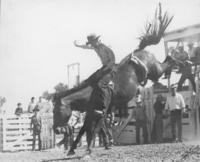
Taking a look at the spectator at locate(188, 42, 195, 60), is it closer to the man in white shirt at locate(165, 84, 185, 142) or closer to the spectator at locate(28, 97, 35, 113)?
the man in white shirt at locate(165, 84, 185, 142)

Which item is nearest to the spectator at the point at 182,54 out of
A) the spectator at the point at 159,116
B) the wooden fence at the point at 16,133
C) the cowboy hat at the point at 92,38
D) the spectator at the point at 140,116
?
the spectator at the point at 159,116

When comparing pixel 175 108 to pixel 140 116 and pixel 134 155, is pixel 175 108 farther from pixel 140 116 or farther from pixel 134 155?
pixel 134 155

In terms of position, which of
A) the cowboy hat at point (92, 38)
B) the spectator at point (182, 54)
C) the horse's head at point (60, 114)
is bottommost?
the horse's head at point (60, 114)

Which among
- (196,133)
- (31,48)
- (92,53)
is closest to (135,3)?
(92,53)

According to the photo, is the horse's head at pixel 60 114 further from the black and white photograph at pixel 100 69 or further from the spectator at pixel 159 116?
the spectator at pixel 159 116

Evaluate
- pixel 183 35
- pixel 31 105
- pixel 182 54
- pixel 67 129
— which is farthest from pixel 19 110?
pixel 183 35

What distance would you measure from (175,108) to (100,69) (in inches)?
99.1

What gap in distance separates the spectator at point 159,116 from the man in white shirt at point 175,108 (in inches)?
13.9

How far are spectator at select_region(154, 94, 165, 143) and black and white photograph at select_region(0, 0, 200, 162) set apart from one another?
0.03 meters

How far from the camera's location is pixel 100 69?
31.0 ft

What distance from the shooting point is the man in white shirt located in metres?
11.1

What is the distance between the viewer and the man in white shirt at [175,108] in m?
11.1

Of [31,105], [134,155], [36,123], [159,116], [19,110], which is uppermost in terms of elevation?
[31,105]

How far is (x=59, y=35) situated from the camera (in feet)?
33.1
